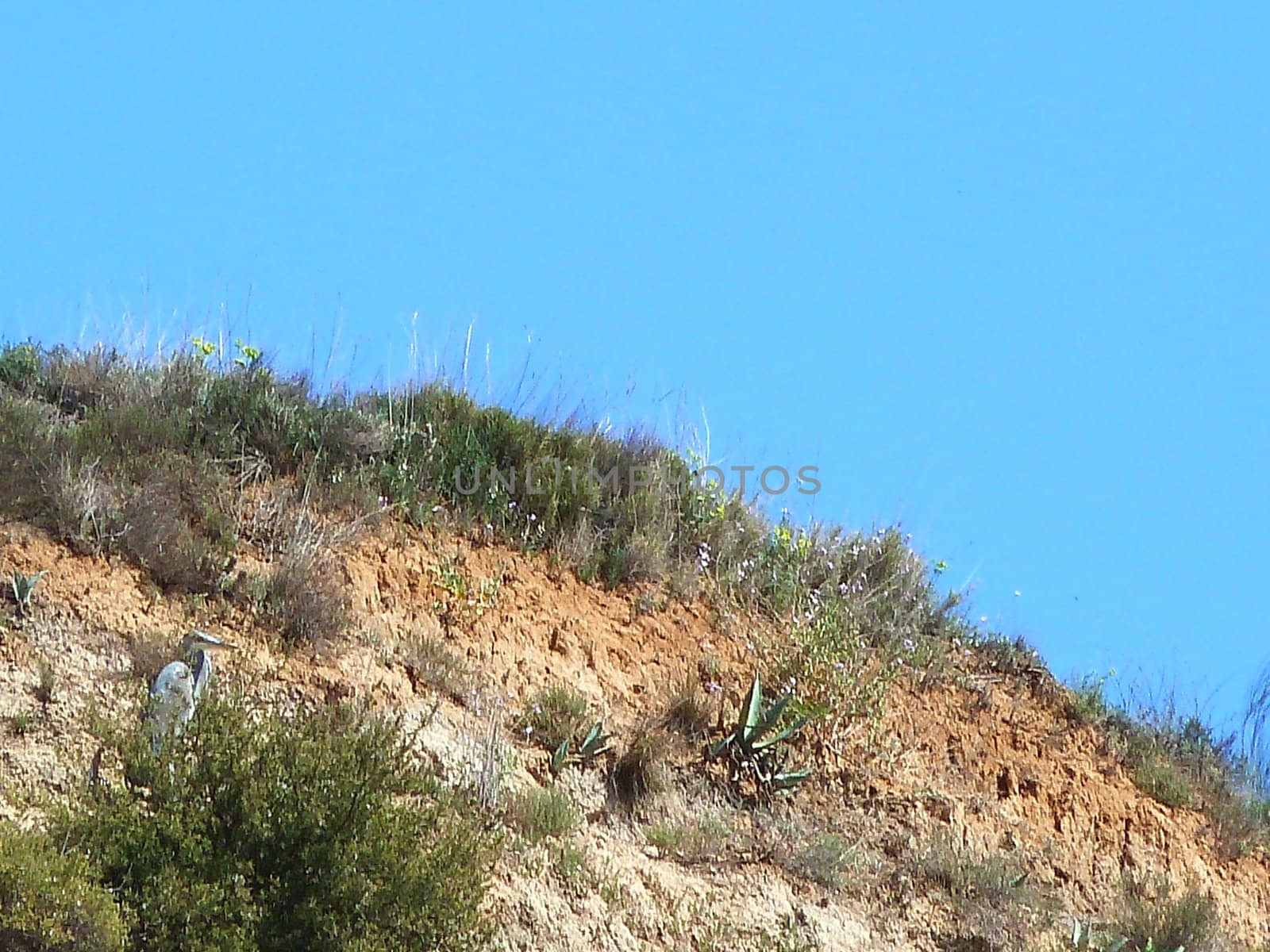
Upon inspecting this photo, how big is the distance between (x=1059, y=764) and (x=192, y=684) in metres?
6.33

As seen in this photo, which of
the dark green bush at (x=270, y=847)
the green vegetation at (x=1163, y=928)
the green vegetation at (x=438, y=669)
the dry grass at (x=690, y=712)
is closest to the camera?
the dark green bush at (x=270, y=847)

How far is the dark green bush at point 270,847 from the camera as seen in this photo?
6.65 m

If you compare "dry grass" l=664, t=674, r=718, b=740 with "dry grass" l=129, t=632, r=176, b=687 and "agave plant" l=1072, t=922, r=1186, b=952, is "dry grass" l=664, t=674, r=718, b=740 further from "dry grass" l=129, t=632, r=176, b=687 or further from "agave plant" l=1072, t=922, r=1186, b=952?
"dry grass" l=129, t=632, r=176, b=687

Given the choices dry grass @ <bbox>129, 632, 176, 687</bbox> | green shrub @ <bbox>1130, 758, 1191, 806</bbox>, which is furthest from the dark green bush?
green shrub @ <bbox>1130, 758, 1191, 806</bbox>

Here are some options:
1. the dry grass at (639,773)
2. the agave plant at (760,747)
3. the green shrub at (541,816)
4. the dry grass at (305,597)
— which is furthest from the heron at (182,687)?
the agave plant at (760,747)

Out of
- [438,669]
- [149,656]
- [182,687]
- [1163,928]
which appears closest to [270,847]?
[182,687]

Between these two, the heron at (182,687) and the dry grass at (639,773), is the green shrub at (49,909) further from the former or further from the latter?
the dry grass at (639,773)

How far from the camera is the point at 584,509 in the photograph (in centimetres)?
1161

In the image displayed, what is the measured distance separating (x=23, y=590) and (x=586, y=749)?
10.8 ft

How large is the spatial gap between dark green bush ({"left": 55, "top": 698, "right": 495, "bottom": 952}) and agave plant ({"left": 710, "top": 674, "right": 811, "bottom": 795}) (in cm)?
318

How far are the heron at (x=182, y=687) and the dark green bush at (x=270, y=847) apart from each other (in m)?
0.14

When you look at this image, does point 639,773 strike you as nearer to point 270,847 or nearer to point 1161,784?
point 270,847

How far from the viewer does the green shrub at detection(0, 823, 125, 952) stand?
6.11 metres

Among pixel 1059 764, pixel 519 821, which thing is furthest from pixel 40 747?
pixel 1059 764
